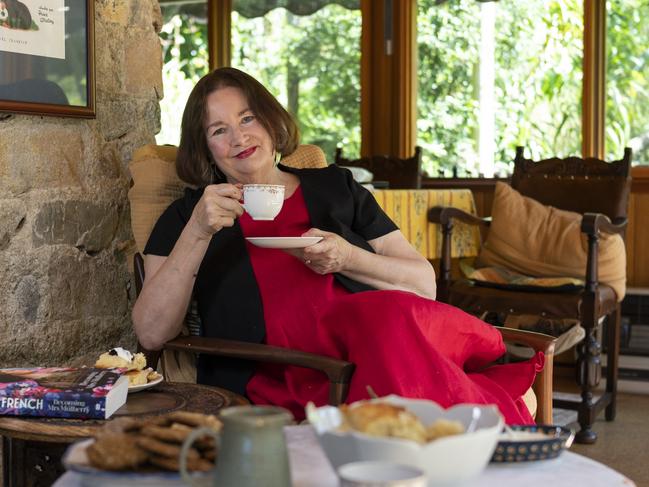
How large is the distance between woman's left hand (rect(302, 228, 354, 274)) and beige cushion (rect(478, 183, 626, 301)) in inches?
74.7

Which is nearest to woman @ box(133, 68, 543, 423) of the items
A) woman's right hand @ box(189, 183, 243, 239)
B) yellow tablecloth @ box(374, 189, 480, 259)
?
woman's right hand @ box(189, 183, 243, 239)

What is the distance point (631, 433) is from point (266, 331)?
6.81ft

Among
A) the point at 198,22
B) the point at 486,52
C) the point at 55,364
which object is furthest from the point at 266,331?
the point at 198,22

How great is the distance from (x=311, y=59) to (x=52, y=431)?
14.5 feet

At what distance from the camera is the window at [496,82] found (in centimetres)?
484

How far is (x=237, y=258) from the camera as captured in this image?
7.14ft

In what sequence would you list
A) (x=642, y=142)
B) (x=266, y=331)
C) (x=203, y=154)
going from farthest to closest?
(x=642, y=142) < (x=203, y=154) < (x=266, y=331)

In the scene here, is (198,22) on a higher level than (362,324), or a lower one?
higher

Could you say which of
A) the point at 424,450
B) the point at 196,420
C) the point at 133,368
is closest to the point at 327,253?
the point at 133,368

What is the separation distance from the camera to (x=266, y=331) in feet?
6.85

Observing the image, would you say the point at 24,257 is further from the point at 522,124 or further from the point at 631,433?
the point at 522,124

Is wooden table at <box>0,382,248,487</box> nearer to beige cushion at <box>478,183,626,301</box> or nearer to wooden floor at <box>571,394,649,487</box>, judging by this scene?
wooden floor at <box>571,394,649,487</box>

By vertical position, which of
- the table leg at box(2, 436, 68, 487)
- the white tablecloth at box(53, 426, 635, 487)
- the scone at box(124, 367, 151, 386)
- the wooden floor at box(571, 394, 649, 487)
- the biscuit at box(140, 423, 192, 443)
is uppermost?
the biscuit at box(140, 423, 192, 443)

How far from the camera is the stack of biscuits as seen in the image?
1.10 metres
